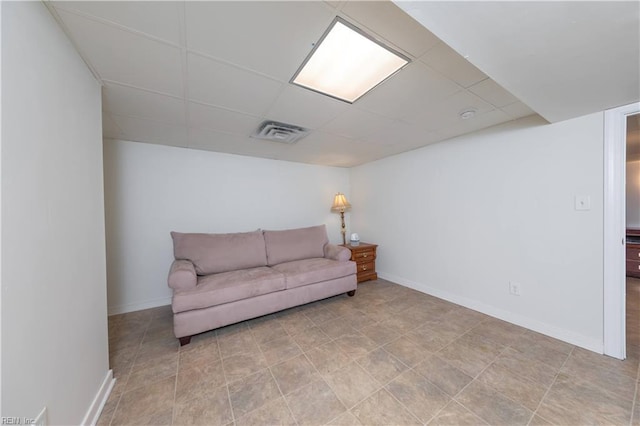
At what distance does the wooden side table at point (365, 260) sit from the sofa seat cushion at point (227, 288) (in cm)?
139

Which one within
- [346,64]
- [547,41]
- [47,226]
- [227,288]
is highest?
[346,64]

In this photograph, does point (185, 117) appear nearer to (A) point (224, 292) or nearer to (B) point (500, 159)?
(A) point (224, 292)

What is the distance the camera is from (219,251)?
2.58 meters

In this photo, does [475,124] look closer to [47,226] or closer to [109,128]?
[47,226]

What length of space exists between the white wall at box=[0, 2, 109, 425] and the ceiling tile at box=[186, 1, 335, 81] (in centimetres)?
63

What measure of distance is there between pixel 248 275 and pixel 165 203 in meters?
1.53

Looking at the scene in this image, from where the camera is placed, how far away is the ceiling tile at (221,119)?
6.18ft

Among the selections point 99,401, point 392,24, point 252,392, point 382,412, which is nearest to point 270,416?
point 252,392

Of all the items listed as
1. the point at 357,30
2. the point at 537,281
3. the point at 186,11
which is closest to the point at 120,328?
the point at 186,11

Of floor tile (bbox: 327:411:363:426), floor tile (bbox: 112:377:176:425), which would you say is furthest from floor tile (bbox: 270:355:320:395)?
floor tile (bbox: 112:377:176:425)

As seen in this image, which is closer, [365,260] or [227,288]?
[227,288]

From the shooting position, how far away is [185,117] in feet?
6.58

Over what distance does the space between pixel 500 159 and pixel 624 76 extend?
3.44 feet

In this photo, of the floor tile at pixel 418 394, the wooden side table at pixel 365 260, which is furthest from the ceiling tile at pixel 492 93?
the wooden side table at pixel 365 260
